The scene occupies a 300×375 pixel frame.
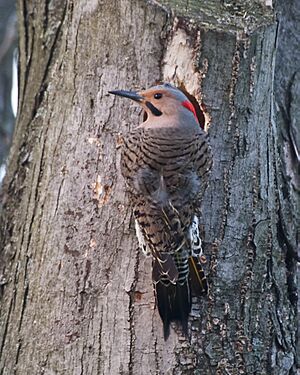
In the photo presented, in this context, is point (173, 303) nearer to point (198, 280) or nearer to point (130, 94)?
point (198, 280)

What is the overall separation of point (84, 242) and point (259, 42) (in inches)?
44.7

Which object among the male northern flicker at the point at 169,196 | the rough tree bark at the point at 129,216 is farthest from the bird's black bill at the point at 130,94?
the rough tree bark at the point at 129,216

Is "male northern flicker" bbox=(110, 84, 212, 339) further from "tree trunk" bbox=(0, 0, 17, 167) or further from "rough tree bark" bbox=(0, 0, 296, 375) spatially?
"tree trunk" bbox=(0, 0, 17, 167)

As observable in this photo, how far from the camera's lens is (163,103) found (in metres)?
3.69

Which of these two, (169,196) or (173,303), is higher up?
(169,196)

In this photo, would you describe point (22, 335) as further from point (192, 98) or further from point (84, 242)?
point (192, 98)

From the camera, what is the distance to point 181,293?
3443 mm

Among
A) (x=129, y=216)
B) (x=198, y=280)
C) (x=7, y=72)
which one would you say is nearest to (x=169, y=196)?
(x=129, y=216)

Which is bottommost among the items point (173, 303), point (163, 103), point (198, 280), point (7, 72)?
point (173, 303)

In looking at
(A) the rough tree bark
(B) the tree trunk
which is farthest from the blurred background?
(A) the rough tree bark

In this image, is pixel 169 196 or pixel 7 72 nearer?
pixel 169 196

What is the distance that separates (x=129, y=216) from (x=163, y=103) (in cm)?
50

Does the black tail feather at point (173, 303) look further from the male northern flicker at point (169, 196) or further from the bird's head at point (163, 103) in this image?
the bird's head at point (163, 103)

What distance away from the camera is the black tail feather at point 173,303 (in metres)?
3.40
